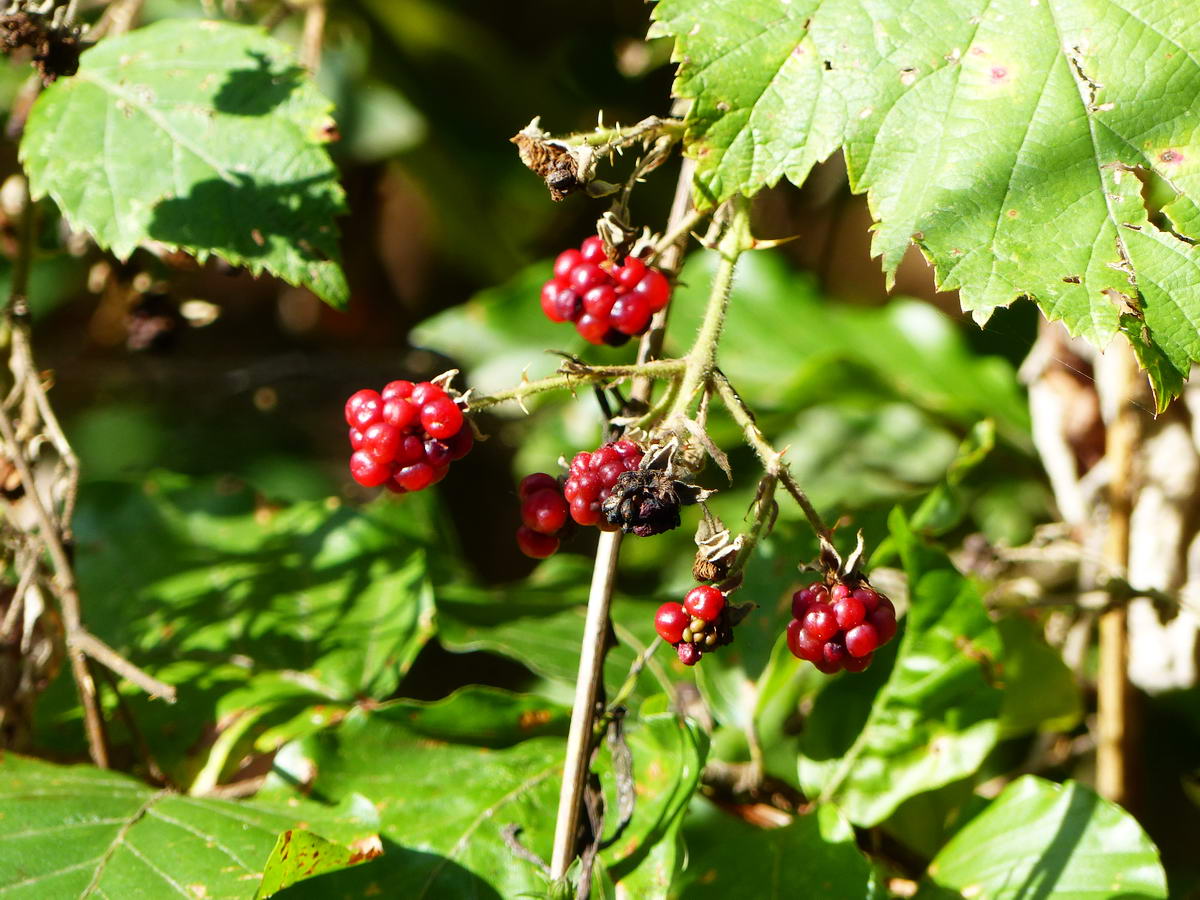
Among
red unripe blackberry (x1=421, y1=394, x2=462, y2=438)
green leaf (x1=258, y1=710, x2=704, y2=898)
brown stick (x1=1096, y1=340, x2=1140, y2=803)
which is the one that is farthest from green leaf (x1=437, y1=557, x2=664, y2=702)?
brown stick (x1=1096, y1=340, x2=1140, y2=803)

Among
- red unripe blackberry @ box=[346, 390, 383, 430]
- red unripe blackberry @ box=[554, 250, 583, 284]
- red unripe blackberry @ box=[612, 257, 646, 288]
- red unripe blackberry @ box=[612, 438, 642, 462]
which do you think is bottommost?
red unripe blackberry @ box=[346, 390, 383, 430]

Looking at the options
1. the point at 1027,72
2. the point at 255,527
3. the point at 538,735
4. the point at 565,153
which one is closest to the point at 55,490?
the point at 255,527

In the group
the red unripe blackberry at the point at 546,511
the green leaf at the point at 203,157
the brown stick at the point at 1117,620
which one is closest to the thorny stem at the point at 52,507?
the green leaf at the point at 203,157

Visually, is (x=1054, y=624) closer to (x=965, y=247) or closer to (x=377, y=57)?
(x=965, y=247)

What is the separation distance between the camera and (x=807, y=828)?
1.39 metres

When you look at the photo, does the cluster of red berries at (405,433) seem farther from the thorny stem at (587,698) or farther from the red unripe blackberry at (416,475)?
the thorny stem at (587,698)

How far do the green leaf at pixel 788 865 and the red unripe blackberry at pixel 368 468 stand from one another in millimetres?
692

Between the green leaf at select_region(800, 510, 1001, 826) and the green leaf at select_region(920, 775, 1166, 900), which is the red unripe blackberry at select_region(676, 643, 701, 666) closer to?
the green leaf at select_region(800, 510, 1001, 826)

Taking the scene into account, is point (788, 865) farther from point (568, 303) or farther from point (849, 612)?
point (568, 303)

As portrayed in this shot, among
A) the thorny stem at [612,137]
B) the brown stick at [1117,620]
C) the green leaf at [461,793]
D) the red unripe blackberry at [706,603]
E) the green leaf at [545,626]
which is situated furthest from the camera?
the brown stick at [1117,620]

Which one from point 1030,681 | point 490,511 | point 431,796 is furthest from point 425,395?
point 490,511

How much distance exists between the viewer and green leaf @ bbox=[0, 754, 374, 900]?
1190 millimetres

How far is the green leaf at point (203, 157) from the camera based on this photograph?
4.77 feet

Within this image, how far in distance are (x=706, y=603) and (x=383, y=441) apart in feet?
1.00
